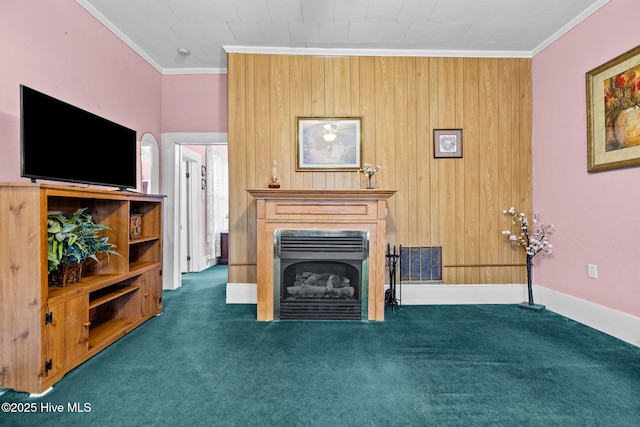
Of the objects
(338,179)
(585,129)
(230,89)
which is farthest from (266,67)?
(585,129)

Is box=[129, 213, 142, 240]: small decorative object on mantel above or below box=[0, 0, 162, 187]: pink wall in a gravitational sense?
below

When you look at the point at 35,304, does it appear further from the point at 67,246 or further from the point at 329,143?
the point at 329,143

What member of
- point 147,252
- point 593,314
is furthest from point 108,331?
point 593,314

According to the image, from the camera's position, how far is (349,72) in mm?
3230

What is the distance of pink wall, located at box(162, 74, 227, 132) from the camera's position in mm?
3672

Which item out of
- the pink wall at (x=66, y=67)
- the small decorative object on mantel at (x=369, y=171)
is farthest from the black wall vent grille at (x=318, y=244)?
the pink wall at (x=66, y=67)

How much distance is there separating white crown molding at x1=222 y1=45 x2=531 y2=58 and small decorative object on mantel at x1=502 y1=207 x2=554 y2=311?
5.51ft

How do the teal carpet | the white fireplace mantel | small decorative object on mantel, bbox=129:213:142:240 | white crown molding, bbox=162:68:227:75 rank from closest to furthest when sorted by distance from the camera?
the teal carpet, small decorative object on mantel, bbox=129:213:142:240, the white fireplace mantel, white crown molding, bbox=162:68:227:75

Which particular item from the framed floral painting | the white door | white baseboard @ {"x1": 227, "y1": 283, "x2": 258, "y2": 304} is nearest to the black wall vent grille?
white baseboard @ {"x1": 227, "y1": 283, "x2": 258, "y2": 304}

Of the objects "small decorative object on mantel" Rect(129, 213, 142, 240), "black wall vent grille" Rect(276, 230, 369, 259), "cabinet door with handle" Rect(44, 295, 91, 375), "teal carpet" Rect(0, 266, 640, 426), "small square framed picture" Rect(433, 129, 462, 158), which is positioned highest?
"small square framed picture" Rect(433, 129, 462, 158)

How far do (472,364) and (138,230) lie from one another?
9.33 feet

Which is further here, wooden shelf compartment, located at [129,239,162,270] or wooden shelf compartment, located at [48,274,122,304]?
wooden shelf compartment, located at [129,239,162,270]

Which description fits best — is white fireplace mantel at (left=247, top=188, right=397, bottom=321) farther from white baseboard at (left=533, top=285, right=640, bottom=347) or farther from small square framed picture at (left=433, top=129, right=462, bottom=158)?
white baseboard at (left=533, top=285, right=640, bottom=347)

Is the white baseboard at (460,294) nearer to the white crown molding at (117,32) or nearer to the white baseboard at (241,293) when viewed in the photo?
the white baseboard at (241,293)
